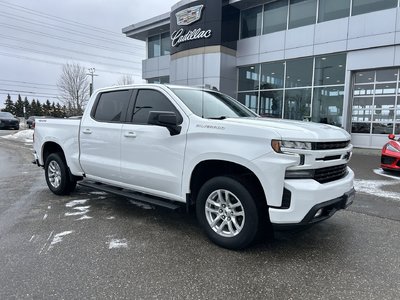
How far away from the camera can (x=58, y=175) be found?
6.16 meters

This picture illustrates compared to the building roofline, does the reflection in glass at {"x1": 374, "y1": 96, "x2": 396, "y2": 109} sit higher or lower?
lower

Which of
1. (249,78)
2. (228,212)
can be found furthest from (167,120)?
(249,78)

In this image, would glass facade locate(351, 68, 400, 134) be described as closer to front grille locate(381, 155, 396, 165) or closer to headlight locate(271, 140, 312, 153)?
front grille locate(381, 155, 396, 165)

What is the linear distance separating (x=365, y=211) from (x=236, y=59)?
53.9ft

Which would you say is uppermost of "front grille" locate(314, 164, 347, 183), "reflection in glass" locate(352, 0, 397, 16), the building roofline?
the building roofline

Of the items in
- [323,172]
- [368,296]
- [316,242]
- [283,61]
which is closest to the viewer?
[368,296]

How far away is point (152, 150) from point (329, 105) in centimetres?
1476

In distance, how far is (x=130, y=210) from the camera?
210 inches

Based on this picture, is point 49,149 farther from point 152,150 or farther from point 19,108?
point 19,108

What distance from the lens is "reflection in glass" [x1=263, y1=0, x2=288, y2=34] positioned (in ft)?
59.8

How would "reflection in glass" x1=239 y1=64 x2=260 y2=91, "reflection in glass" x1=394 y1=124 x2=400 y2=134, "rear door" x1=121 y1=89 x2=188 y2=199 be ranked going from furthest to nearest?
"reflection in glass" x1=239 y1=64 x2=260 y2=91, "reflection in glass" x1=394 y1=124 x2=400 y2=134, "rear door" x1=121 y1=89 x2=188 y2=199

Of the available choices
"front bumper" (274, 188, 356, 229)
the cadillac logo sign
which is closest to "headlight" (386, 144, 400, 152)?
"front bumper" (274, 188, 356, 229)

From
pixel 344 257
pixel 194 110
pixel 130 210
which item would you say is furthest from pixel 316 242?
pixel 130 210

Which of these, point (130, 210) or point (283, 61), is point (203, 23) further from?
point (130, 210)
